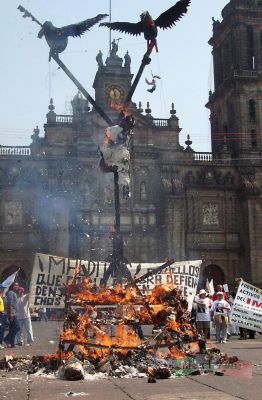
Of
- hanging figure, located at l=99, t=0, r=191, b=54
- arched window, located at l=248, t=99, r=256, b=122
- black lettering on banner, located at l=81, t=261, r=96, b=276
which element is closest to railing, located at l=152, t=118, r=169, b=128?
arched window, located at l=248, t=99, r=256, b=122

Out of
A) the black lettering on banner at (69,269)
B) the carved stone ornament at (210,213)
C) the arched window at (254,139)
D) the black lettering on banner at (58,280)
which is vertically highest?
the arched window at (254,139)

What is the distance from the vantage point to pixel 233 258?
148ft

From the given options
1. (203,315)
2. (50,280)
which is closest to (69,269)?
(50,280)

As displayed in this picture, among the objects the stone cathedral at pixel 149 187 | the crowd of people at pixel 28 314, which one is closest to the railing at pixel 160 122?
the stone cathedral at pixel 149 187

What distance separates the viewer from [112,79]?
45188mm

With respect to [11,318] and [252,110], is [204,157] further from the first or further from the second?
[11,318]

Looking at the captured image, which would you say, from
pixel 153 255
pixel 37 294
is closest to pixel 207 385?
pixel 37 294

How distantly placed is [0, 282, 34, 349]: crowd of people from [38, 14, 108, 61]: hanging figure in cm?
783

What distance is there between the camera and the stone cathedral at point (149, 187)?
139 feet

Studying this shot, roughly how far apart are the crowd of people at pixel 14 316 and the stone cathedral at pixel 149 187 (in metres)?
23.1

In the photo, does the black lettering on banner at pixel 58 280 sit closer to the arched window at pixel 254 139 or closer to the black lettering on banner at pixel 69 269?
the black lettering on banner at pixel 69 269

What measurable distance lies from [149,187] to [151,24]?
32.7 m

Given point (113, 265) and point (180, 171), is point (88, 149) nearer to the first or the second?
point (180, 171)

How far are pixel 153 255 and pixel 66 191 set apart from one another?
7904mm
